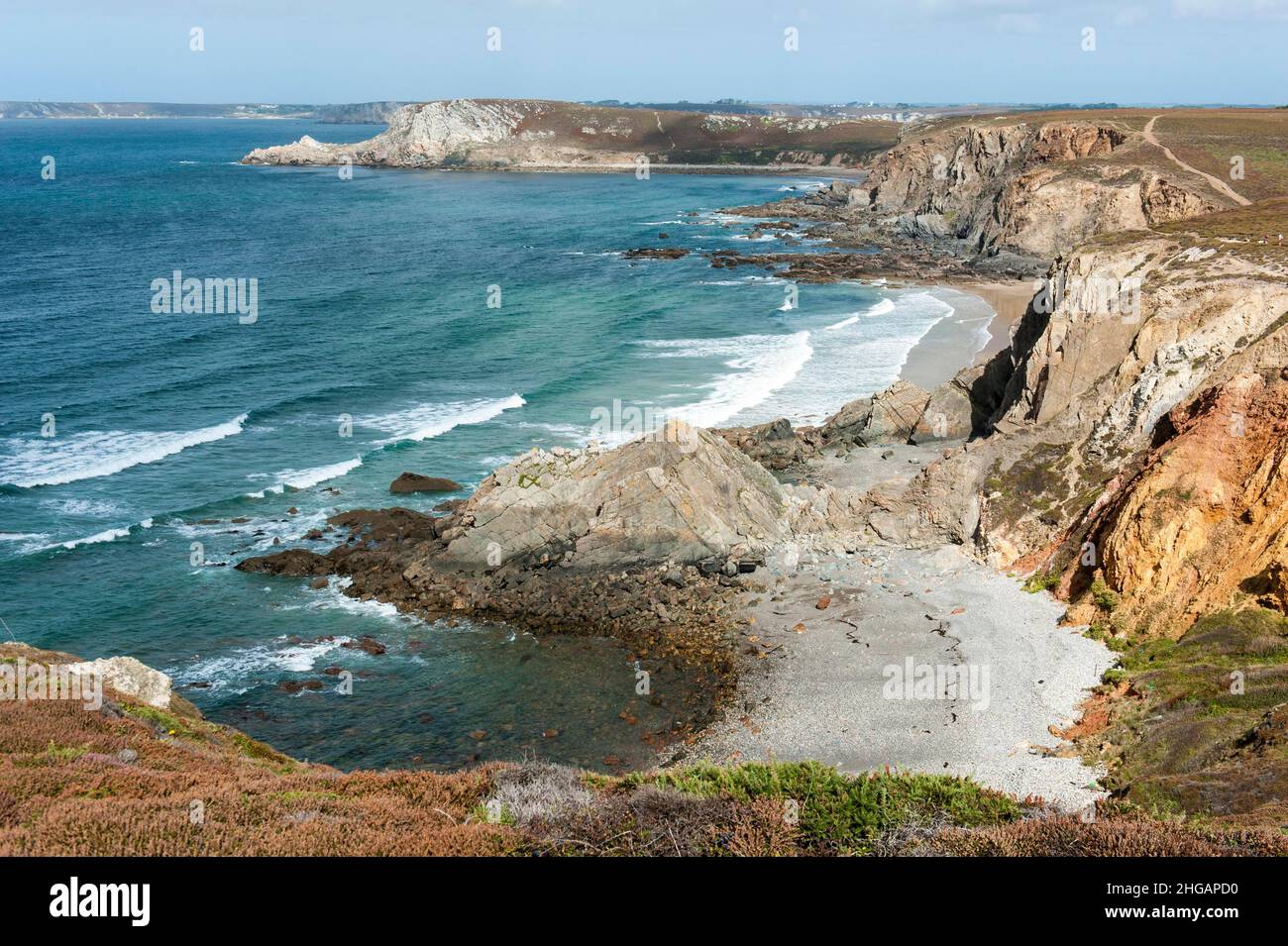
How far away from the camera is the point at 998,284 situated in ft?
239

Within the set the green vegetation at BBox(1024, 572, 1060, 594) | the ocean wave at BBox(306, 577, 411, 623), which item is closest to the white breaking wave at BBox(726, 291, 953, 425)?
the green vegetation at BBox(1024, 572, 1060, 594)

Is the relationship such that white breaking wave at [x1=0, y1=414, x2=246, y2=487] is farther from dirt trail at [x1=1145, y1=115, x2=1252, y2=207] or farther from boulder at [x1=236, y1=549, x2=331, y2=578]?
dirt trail at [x1=1145, y1=115, x2=1252, y2=207]

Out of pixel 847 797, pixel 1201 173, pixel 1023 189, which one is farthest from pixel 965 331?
A: pixel 847 797

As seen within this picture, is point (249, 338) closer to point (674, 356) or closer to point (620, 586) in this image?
point (674, 356)

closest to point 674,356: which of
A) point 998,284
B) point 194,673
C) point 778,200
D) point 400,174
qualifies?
point 998,284

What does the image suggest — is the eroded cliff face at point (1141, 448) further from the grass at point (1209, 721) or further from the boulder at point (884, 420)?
the boulder at point (884, 420)

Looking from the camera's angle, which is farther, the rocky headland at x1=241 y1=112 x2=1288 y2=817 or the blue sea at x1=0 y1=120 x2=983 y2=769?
the blue sea at x1=0 y1=120 x2=983 y2=769

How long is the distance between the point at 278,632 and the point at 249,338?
3595 cm

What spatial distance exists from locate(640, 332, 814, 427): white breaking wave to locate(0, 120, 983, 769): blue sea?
0.82 ft

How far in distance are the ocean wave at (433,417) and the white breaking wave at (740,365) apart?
29.3 ft

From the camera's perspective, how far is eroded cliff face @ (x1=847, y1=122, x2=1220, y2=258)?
6544 centimetres

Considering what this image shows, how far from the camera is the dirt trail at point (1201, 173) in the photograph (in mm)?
56375

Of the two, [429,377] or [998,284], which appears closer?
[429,377]

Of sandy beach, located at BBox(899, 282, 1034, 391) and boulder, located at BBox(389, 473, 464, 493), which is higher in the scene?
sandy beach, located at BBox(899, 282, 1034, 391)
